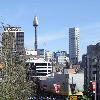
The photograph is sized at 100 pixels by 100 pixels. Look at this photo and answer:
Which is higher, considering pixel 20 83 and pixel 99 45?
pixel 99 45

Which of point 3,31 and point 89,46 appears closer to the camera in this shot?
point 3,31

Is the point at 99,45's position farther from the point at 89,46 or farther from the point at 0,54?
the point at 0,54

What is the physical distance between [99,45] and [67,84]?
17.1 meters

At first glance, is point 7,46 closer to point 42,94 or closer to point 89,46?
point 89,46

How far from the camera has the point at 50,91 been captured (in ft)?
446

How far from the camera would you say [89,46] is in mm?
121562

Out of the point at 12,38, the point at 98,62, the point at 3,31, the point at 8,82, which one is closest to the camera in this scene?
the point at 8,82

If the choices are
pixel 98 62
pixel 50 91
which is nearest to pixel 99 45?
pixel 98 62

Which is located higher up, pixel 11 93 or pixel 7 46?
pixel 7 46

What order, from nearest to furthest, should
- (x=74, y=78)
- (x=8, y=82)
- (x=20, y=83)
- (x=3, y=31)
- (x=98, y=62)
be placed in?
(x=8, y=82) → (x=3, y=31) → (x=20, y=83) → (x=98, y=62) → (x=74, y=78)

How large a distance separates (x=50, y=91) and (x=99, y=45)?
27.5 m

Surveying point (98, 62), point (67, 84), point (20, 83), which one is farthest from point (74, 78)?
point (20, 83)

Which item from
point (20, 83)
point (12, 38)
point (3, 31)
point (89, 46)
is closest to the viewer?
point (3, 31)

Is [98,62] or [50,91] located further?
[50,91]
